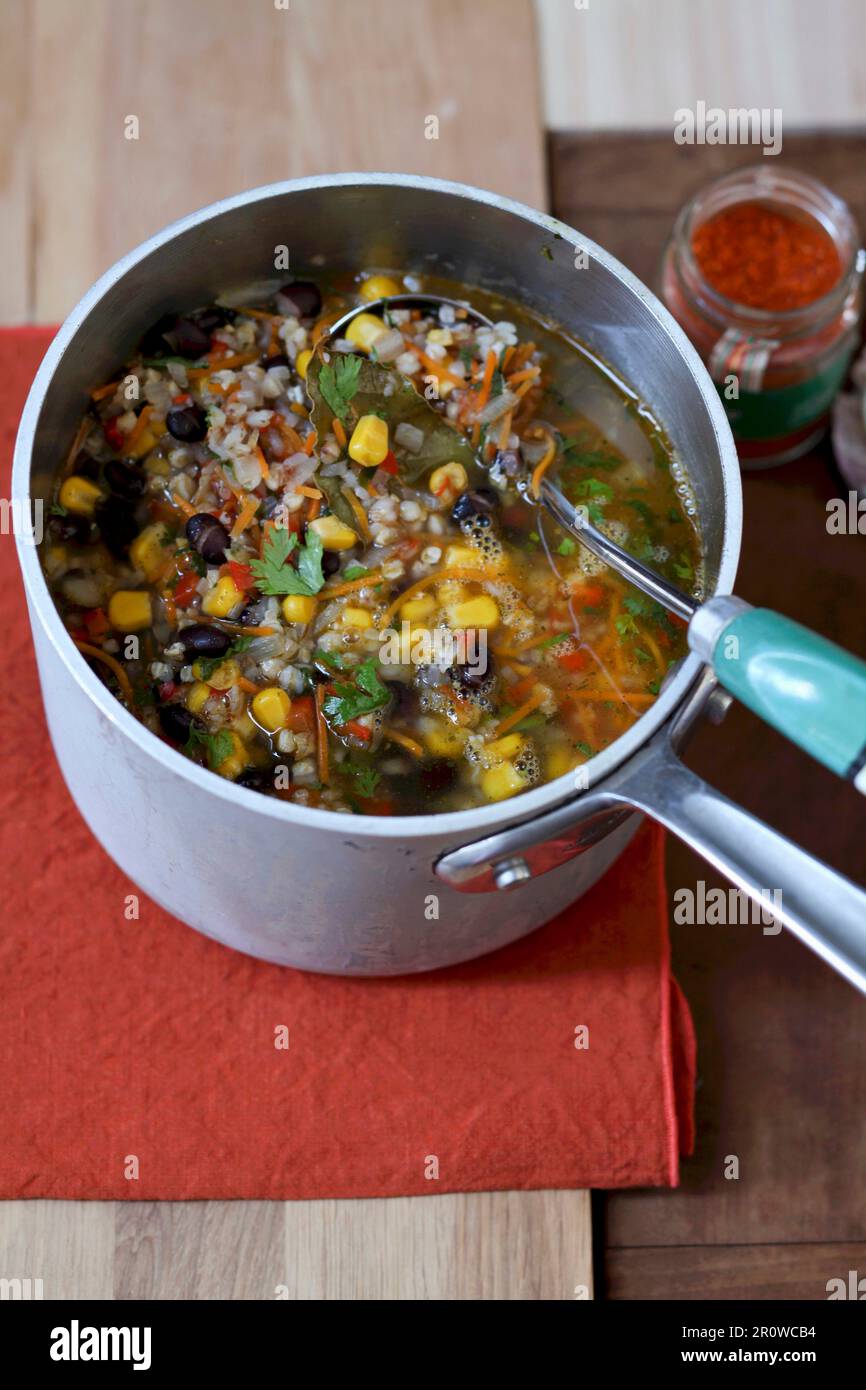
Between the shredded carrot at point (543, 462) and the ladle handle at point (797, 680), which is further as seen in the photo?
the shredded carrot at point (543, 462)

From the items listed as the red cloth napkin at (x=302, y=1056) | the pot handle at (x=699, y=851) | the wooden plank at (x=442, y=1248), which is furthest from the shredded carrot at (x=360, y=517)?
the wooden plank at (x=442, y=1248)

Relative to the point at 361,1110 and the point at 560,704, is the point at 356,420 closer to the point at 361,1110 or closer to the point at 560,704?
the point at 560,704

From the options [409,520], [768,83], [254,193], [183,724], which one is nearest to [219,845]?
[183,724]

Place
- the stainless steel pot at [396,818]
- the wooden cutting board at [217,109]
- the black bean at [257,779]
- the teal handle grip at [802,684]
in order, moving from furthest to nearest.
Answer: the wooden cutting board at [217,109]
the black bean at [257,779]
the stainless steel pot at [396,818]
the teal handle grip at [802,684]

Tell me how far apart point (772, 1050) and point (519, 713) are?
1.94ft

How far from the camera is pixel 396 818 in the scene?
131 cm

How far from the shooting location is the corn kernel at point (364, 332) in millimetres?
1708

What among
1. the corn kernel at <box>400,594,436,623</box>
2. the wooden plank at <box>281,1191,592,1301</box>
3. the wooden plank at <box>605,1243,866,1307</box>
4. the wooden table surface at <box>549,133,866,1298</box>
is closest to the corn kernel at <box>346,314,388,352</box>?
the corn kernel at <box>400,594,436,623</box>

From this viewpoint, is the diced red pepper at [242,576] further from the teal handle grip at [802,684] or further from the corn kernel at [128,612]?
the teal handle grip at [802,684]

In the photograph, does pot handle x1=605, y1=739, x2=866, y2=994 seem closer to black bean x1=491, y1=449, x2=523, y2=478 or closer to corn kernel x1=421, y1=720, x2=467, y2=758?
corn kernel x1=421, y1=720, x2=467, y2=758

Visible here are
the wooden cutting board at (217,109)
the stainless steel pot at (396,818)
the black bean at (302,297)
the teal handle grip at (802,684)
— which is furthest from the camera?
the wooden cutting board at (217,109)

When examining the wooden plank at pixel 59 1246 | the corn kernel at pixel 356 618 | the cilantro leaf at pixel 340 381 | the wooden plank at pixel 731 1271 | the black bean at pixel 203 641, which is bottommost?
the wooden plank at pixel 731 1271

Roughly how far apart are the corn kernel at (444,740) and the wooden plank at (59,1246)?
2.15 ft

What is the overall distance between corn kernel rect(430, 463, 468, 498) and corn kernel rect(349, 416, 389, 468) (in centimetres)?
6
